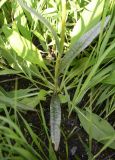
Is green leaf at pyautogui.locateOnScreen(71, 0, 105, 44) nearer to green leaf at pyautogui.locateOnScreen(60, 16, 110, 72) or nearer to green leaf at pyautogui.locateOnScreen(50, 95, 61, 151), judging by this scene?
green leaf at pyautogui.locateOnScreen(60, 16, 110, 72)

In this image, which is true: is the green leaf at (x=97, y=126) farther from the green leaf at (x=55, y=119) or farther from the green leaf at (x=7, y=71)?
the green leaf at (x=7, y=71)

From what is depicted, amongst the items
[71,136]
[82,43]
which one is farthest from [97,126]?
[82,43]

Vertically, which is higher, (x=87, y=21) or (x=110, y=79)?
(x=87, y=21)

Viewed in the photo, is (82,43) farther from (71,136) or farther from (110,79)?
(71,136)

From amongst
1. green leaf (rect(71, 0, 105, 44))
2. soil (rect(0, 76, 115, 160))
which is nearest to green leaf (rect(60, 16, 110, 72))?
green leaf (rect(71, 0, 105, 44))

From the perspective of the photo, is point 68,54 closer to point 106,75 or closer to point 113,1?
point 106,75

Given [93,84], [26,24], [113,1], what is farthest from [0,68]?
[113,1]
